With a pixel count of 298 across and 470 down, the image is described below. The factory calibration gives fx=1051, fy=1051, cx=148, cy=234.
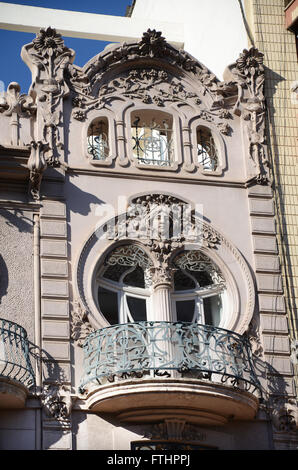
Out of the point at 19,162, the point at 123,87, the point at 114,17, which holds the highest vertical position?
the point at 114,17

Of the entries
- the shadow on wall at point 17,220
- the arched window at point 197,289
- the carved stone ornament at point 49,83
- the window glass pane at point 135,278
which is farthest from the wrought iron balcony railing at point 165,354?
the carved stone ornament at point 49,83

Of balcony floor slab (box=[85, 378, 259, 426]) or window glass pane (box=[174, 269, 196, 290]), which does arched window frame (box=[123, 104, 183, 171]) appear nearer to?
window glass pane (box=[174, 269, 196, 290])

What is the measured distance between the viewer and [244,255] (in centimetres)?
1936

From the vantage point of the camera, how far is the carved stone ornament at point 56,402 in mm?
16984

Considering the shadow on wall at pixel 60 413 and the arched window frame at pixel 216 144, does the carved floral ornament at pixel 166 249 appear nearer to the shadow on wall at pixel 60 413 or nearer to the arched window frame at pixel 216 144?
the arched window frame at pixel 216 144

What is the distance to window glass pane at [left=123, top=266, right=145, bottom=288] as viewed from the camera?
1893cm

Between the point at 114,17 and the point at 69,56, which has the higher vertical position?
the point at 114,17

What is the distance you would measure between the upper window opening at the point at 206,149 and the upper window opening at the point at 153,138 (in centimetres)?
59

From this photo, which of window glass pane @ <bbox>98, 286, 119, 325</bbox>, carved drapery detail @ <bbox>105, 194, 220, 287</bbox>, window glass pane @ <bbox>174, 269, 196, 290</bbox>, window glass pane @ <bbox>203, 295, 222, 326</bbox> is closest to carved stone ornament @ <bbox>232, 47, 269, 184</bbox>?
carved drapery detail @ <bbox>105, 194, 220, 287</bbox>
